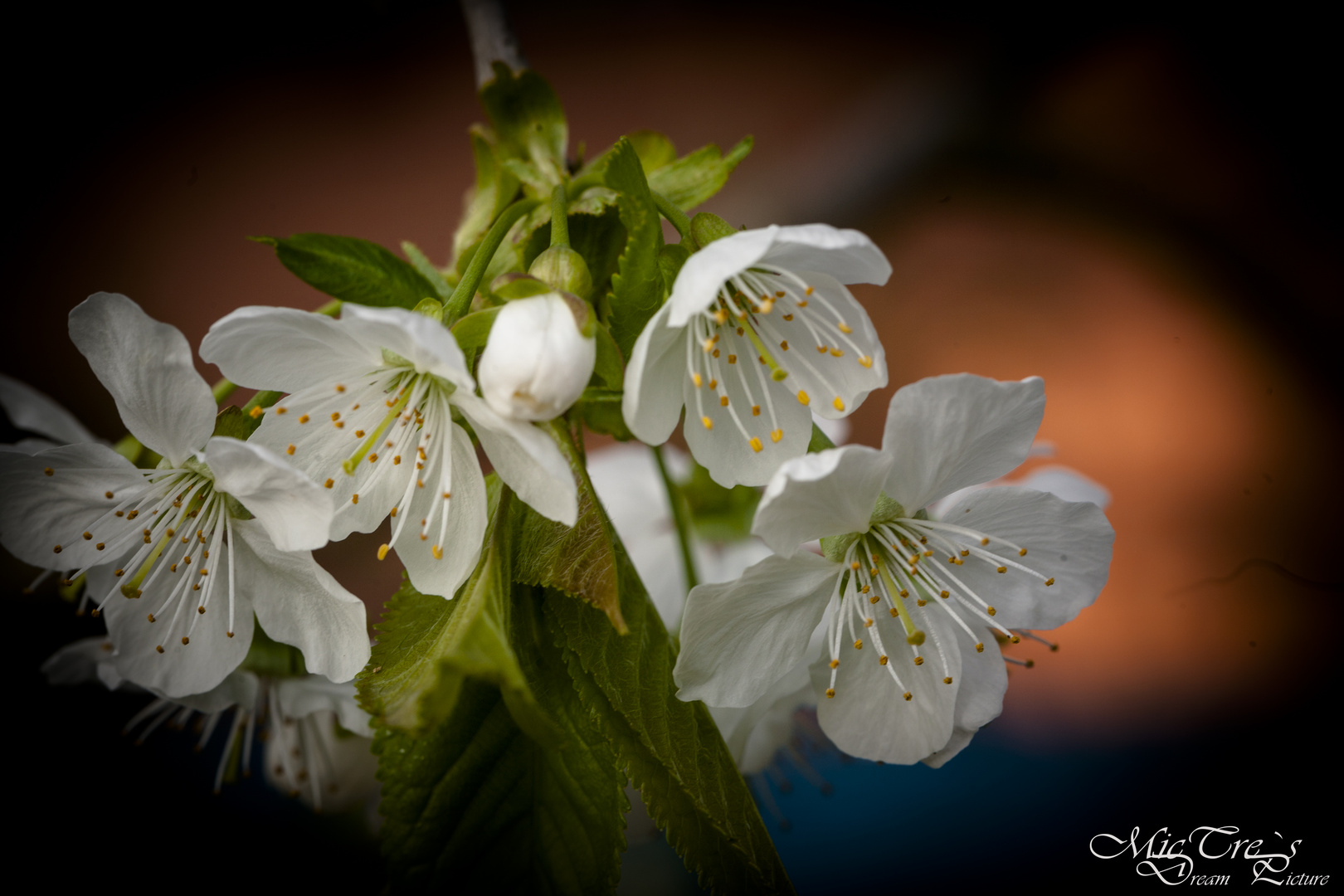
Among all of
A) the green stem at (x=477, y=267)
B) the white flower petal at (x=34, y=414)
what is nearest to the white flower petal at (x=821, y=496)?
the green stem at (x=477, y=267)

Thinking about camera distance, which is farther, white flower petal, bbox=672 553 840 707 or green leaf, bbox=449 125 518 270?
green leaf, bbox=449 125 518 270

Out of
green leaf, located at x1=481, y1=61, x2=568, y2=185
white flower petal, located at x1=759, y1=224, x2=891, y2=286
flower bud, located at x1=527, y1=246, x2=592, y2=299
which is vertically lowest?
white flower petal, located at x1=759, y1=224, x2=891, y2=286

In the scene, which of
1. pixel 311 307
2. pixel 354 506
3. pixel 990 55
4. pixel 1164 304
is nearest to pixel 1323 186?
pixel 1164 304

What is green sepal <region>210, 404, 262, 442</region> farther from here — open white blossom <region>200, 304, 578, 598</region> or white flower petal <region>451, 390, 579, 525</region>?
white flower petal <region>451, 390, 579, 525</region>

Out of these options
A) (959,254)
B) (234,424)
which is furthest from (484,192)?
(959,254)

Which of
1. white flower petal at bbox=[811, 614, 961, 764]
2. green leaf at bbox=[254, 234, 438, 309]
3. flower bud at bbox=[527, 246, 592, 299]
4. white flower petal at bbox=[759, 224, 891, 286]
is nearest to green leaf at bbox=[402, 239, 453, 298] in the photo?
green leaf at bbox=[254, 234, 438, 309]

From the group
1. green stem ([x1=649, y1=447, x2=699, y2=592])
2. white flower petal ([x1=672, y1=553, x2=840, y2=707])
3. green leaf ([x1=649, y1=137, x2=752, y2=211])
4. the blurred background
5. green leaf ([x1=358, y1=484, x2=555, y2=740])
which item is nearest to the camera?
green leaf ([x1=358, y1=484, x2=555, y2=740])
